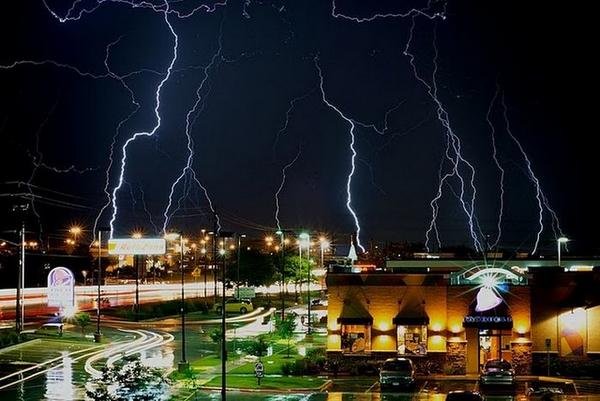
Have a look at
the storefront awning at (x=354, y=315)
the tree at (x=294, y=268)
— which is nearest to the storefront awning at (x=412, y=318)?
the storefront awning at (x=354, y=315)

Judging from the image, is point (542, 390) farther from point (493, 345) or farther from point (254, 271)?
point (254, 271)

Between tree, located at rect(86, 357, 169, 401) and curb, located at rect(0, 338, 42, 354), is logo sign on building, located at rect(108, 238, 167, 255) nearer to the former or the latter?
curb, located at rect(0, 338, 42, 354)

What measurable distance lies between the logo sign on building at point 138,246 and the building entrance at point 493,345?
39.4m

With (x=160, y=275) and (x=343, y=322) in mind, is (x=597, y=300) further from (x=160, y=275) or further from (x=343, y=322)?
(x=160, y=275)

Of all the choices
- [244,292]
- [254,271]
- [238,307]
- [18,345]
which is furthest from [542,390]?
[254,271]

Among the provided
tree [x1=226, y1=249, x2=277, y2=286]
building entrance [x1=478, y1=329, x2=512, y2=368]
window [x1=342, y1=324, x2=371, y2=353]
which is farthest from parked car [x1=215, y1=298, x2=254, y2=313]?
building entrance [x1=478, y1=329, x2=512, y2=368]

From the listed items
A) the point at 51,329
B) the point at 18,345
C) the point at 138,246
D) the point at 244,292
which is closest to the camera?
the point at 18,345

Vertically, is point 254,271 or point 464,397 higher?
point 254,271

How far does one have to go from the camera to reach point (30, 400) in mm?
29562

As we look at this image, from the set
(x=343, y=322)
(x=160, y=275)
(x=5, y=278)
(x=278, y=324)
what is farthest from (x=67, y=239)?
(x=343, y=322)

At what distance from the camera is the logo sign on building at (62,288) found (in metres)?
49.1

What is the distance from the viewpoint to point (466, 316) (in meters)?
36.4

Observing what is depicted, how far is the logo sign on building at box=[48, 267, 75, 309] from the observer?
49.1 m

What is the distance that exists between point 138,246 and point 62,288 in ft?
74.3
